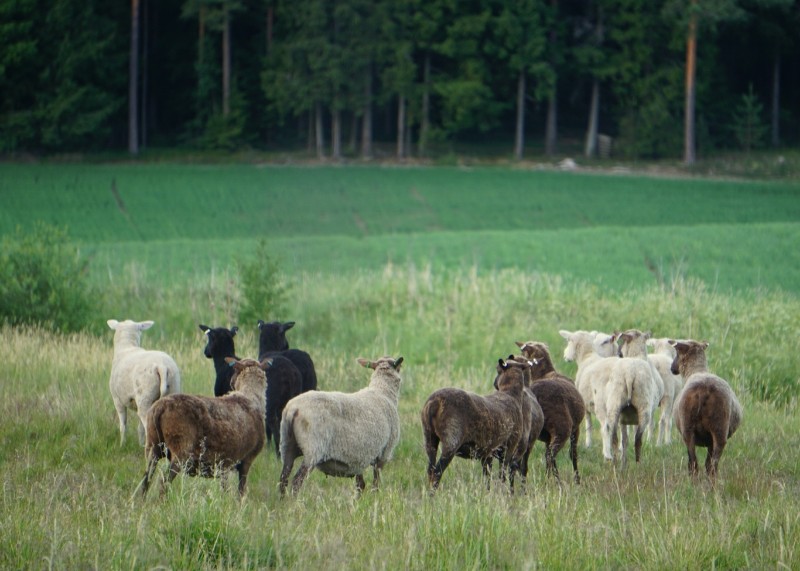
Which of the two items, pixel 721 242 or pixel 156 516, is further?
pixel 721 242

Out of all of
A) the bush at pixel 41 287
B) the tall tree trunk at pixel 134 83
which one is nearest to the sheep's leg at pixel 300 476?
the bush at pixel 41 287

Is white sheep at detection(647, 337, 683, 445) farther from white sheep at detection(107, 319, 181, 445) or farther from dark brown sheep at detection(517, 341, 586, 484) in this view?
white sheep at detection(107, 319, 181, 445)

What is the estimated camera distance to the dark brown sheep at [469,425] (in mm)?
9492

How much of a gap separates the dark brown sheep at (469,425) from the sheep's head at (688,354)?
7.71ft

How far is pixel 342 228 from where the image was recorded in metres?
47.6

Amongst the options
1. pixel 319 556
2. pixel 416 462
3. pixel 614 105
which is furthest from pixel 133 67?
pixel 319 556

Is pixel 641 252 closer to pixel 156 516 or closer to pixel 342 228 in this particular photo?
pixel 342 228

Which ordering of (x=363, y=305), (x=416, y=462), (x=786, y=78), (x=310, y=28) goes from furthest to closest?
(x=786, y=78) → (x=310, y=28) → (x=363, y=305) → (x=416, y=462)

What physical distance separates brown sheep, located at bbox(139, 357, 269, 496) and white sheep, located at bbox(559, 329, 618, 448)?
4.23m

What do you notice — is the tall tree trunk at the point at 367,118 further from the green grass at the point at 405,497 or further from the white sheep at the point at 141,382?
the white sheep at the point at 141,382

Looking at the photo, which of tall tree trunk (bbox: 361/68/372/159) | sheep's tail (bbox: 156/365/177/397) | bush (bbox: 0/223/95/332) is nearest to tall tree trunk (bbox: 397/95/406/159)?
tall tree trunk (bbox: 361/68/372/159)

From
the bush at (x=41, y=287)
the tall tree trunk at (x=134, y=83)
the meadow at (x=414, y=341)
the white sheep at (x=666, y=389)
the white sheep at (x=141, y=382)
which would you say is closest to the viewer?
the meadow at (x=414, y=341)

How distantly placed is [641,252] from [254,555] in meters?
29.5

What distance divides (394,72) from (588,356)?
5047cm
